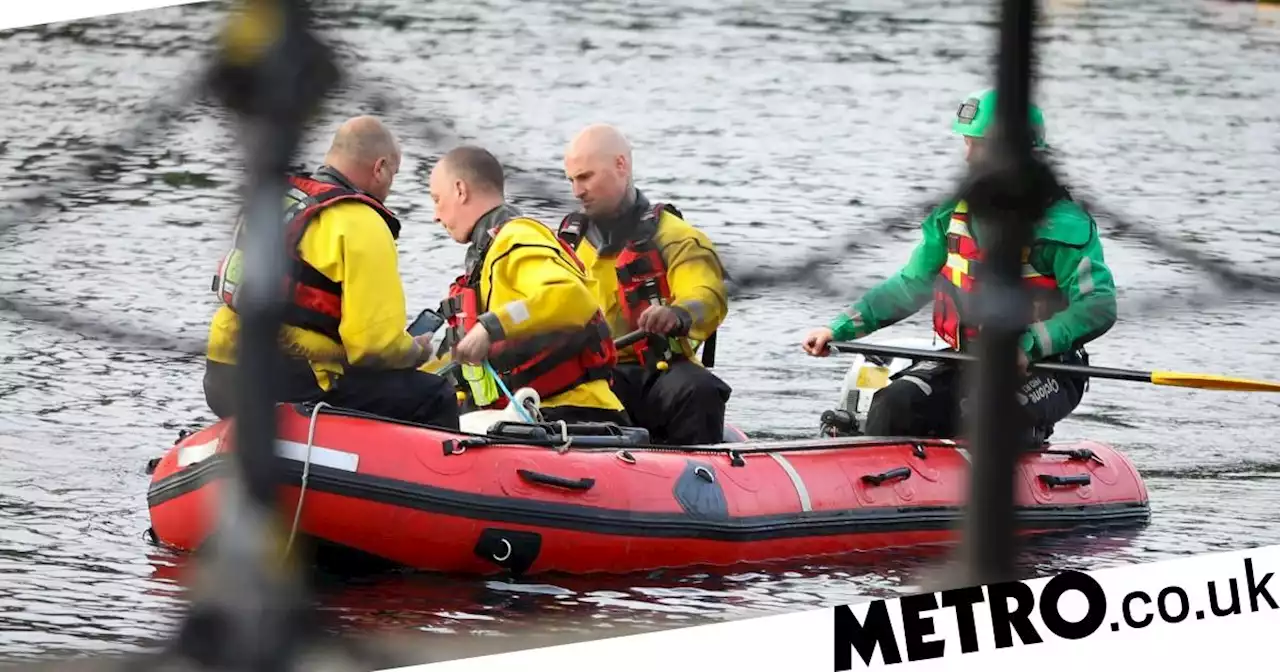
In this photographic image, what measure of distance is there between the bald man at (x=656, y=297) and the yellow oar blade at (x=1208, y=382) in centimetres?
95

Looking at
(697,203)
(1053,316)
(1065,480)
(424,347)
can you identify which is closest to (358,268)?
(424,347)

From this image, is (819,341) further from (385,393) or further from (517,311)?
(385,393)

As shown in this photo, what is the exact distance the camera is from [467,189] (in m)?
3.86

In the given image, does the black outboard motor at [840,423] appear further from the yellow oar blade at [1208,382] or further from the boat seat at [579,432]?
the boat seat at [579,432]

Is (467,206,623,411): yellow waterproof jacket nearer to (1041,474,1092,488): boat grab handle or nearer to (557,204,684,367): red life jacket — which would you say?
(557,204,684,367): red life jacket

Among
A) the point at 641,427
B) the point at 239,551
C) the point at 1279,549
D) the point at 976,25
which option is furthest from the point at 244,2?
the point at 976,25

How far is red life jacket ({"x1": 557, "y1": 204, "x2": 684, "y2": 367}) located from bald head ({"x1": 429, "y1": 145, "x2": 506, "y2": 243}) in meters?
0.58

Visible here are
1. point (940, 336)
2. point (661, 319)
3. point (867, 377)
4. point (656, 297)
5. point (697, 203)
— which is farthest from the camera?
point (697, 203)

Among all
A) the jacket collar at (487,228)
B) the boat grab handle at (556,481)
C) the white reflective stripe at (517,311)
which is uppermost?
the jacket collar at (487,228)

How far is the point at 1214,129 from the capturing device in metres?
13.1

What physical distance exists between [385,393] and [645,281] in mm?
815

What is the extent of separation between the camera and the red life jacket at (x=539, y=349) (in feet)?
12.8

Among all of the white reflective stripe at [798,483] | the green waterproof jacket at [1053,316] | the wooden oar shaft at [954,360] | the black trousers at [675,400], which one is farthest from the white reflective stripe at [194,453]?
the wooden oar shaft at [954,360]

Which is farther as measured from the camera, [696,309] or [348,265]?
[696,309]
